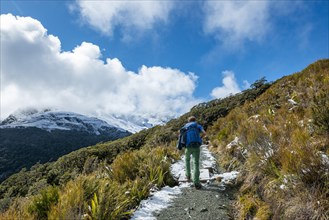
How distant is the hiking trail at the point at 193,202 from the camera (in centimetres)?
501

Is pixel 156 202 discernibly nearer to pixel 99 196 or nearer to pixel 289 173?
pixel 99 196

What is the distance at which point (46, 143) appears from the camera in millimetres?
199500

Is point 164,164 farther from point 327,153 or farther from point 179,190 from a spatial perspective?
point 327,153

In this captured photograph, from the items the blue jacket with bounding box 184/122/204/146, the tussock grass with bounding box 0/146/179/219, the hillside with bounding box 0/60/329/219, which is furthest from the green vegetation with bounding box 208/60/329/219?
the tussock grass with bounding box 0/146/179/219

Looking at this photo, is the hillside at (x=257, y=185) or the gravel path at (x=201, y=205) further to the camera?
the gravel path at (x=201, y=205)

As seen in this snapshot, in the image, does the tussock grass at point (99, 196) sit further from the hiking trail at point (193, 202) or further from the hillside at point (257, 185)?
the hiking trail at point (193, 202)

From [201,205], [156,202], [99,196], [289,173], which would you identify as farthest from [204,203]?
[99,196]

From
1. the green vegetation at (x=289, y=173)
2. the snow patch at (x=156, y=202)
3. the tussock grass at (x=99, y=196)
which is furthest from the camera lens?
the snow patch at (x=156, y=202)

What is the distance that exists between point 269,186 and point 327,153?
1.15 meters

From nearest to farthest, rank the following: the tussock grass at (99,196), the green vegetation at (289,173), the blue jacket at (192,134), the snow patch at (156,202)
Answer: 1. the green vegetation at (289,173)
2. the tussock grass at (99,196)
3. the snow patch at (156,202)
4. the blue jacket at (192,134)

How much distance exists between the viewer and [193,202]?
569 centimetres

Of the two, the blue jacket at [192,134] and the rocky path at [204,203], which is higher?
the blue jacket at [192,134]

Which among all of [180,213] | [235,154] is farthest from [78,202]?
[235,154]

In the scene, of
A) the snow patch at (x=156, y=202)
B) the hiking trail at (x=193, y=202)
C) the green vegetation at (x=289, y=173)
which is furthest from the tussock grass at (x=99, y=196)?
the green vegetation at (x=289, y=173)
